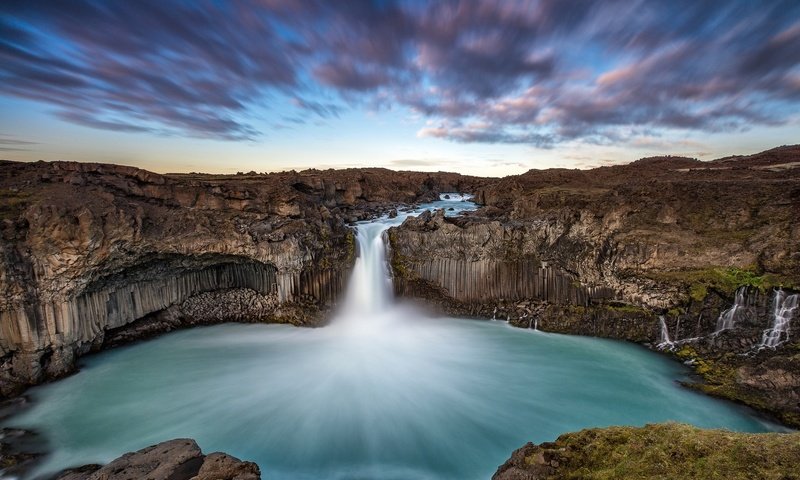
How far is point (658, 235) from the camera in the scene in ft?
55.1

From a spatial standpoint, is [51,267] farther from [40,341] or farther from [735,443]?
[735,443]

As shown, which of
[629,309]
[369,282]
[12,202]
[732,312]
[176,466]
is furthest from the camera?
[369,282]

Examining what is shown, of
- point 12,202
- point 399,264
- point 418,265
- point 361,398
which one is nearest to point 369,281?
point 399,264

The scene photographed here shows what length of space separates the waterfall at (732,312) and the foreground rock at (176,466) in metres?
17.0

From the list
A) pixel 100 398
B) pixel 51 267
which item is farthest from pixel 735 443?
pixel 51 267

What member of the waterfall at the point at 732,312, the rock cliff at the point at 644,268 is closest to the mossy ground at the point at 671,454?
the rock cliff at the point at 644,268

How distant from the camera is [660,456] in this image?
4785 mm

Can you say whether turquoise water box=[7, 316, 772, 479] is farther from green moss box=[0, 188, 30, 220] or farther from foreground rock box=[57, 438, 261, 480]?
green moss box=[0, 188, 30, 220]

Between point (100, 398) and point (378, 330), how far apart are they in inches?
421

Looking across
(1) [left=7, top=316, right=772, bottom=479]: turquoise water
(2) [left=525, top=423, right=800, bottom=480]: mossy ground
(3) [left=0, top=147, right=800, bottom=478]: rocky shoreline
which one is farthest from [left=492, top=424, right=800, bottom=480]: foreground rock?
(3) [left=0, top=147, right=800, bottom=478]: rocky shoreline

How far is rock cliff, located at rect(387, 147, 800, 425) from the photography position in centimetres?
1386

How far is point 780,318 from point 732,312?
1.30 meters

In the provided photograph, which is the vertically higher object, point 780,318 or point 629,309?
point 780,318

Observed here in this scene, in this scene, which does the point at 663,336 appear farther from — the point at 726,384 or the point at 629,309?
the point at 726,384
